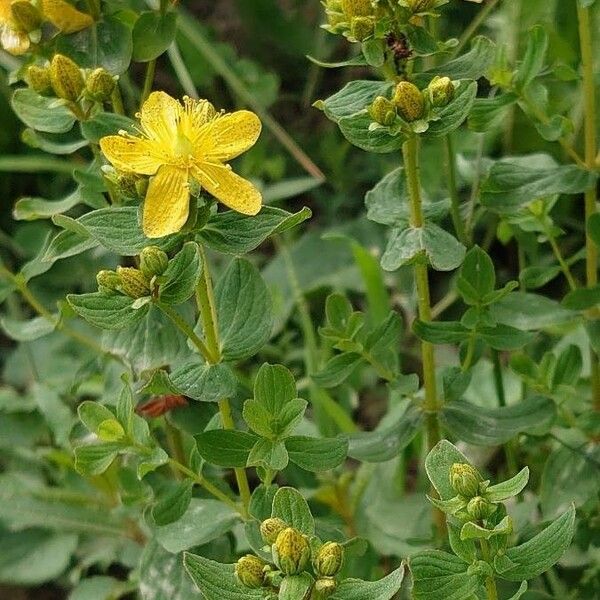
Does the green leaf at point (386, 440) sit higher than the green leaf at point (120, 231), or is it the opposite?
the green leaf at point (120, 231)

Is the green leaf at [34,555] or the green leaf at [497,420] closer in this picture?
the green leaf at [497,420]

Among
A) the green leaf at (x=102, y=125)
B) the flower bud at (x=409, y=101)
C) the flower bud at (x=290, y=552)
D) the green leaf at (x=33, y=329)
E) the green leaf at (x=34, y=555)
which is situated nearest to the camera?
the flower bud at (x=290, y=552)

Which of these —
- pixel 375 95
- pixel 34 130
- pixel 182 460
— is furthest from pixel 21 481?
pixel 375 95

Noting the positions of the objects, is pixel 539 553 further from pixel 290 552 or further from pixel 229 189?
pixel 229 189

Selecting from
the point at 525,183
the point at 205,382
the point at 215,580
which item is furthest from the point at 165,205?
the point at 525,183

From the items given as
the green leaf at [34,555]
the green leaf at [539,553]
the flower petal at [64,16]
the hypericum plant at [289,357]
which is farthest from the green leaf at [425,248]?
the green leaf at [34,555]

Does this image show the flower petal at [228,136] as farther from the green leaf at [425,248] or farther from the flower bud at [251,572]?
the flower bud at [251,572]

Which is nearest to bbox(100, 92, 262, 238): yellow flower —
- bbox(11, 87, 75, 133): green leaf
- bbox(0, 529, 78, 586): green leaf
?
bbox(11, 87, 75, 133): green leaf

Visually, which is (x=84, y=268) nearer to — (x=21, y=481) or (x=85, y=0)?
→ (x=21, y=481)
